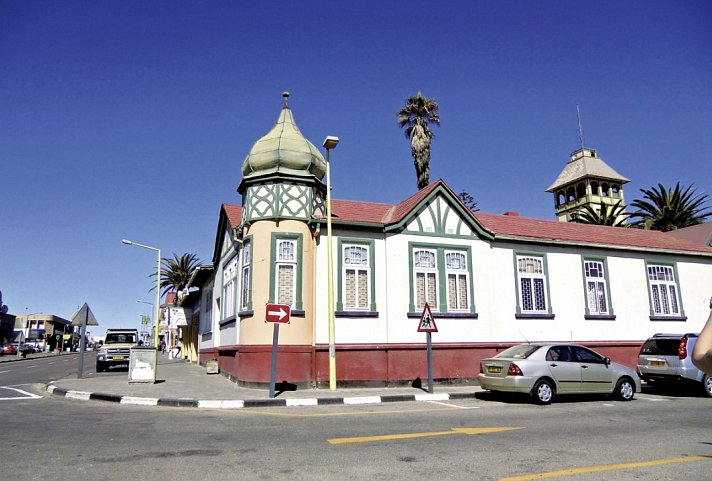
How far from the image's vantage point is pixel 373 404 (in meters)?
12.7

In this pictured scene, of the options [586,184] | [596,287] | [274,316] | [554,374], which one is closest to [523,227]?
[596,287]

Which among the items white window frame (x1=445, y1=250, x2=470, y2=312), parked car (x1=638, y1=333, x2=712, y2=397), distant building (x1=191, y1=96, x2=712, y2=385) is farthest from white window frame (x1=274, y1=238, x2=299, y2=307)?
parked car (x1=638, y1=333, x2=712, y2=397)

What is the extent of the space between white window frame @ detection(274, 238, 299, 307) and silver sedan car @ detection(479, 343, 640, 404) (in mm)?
6150

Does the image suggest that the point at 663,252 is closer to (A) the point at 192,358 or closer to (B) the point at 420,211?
(B) the point at 420,211

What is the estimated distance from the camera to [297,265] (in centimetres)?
1602

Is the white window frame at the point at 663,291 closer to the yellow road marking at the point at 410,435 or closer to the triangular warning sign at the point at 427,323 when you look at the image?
the triangular warning sign at the point at 427,323

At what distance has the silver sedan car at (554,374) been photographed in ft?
41.1

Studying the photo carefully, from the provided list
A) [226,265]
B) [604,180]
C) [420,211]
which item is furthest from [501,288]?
[604,180]

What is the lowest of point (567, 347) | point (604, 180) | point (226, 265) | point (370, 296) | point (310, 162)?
point (567, 347)

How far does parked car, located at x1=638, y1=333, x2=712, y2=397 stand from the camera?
1462 cm

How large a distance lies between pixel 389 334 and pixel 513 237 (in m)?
6.25

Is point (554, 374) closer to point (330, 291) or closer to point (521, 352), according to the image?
point (521, 352)

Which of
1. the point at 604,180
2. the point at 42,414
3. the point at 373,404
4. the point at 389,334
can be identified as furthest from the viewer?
the point at 604,180

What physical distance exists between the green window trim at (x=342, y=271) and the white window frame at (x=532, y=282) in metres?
5.85
